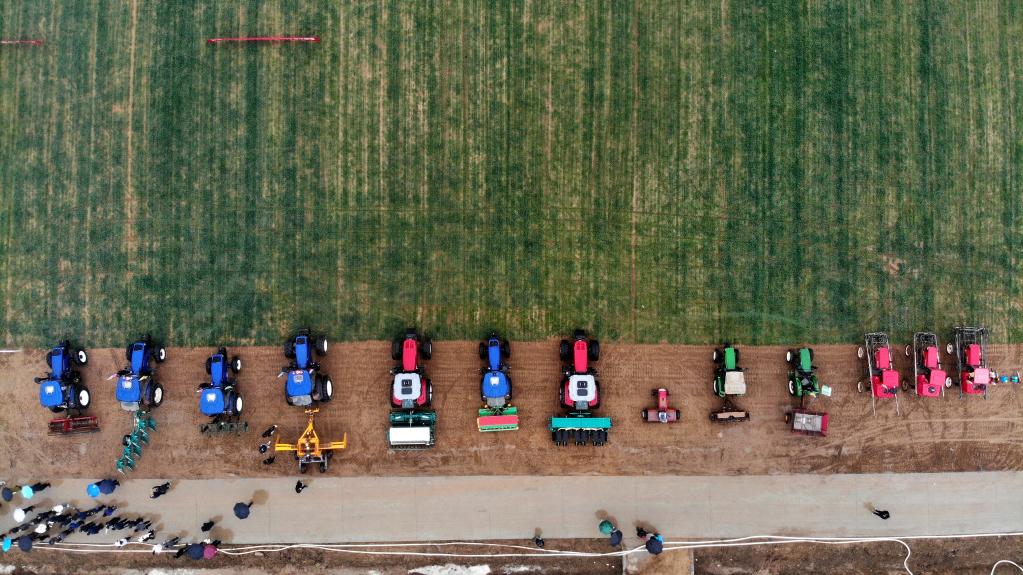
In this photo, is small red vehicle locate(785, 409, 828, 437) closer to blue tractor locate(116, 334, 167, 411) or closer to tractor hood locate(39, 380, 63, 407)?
blue tractor locate(116, 334, 167, 411)

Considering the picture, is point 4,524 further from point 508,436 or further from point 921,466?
point 921,466

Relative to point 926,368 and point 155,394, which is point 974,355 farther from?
point 155,394

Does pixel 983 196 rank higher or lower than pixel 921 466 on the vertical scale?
higher

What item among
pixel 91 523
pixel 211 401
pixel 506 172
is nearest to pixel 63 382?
pixel 91 523

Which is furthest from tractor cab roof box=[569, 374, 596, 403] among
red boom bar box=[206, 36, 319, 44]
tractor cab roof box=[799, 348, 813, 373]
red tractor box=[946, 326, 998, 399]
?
red boom bar box=[206, 36, 319, 44]

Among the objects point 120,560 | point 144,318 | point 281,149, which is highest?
point 281,149

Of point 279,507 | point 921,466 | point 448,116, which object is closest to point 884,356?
point 921,466

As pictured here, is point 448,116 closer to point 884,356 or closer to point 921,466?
point 884,356

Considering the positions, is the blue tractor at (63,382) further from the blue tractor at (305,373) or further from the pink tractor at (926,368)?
the pink tractor at (926,368)
